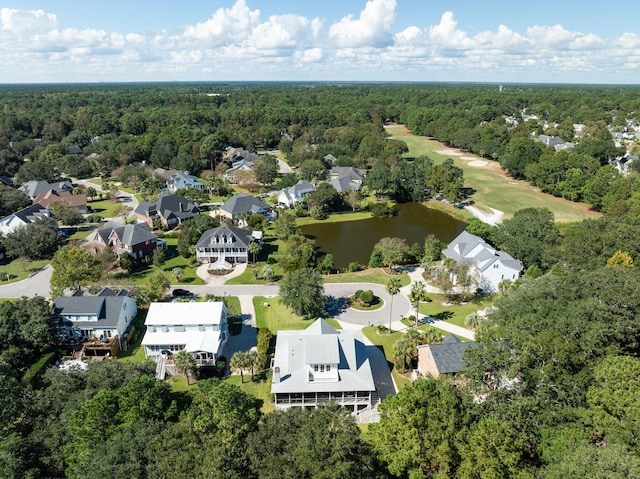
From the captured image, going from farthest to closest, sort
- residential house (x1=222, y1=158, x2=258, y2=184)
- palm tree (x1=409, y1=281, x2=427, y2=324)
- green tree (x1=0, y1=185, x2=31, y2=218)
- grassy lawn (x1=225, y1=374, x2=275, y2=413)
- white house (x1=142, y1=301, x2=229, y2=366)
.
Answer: residential house (x1=222, y1=158, x2=258, y2=184)
green tree (x1=0, y1=185, x2=31, y2=218)
palm tree (x1=409, y1=281, x2=427, y2=324)
white house (x1=142, y1=301, x2=229, y2=366)
grassy lawn (x1=225, y1=374, x2=275, y2=413)

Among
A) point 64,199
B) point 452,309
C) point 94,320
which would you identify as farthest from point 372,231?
point 64,199

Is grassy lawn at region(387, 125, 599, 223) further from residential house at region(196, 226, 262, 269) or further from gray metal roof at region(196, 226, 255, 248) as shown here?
residential house at region(196, 226, 262, 269)

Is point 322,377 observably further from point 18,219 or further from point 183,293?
point 18,219

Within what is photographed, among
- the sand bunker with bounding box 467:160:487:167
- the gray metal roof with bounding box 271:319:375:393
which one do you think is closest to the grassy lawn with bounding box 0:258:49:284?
the gray metal roof with bounding box 271:319:375:393

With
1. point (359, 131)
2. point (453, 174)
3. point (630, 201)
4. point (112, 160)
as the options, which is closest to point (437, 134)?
point (359, 131)

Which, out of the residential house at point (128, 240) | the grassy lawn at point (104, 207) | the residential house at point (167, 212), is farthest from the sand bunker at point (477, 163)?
the grassy lawn at point (104, 207)
